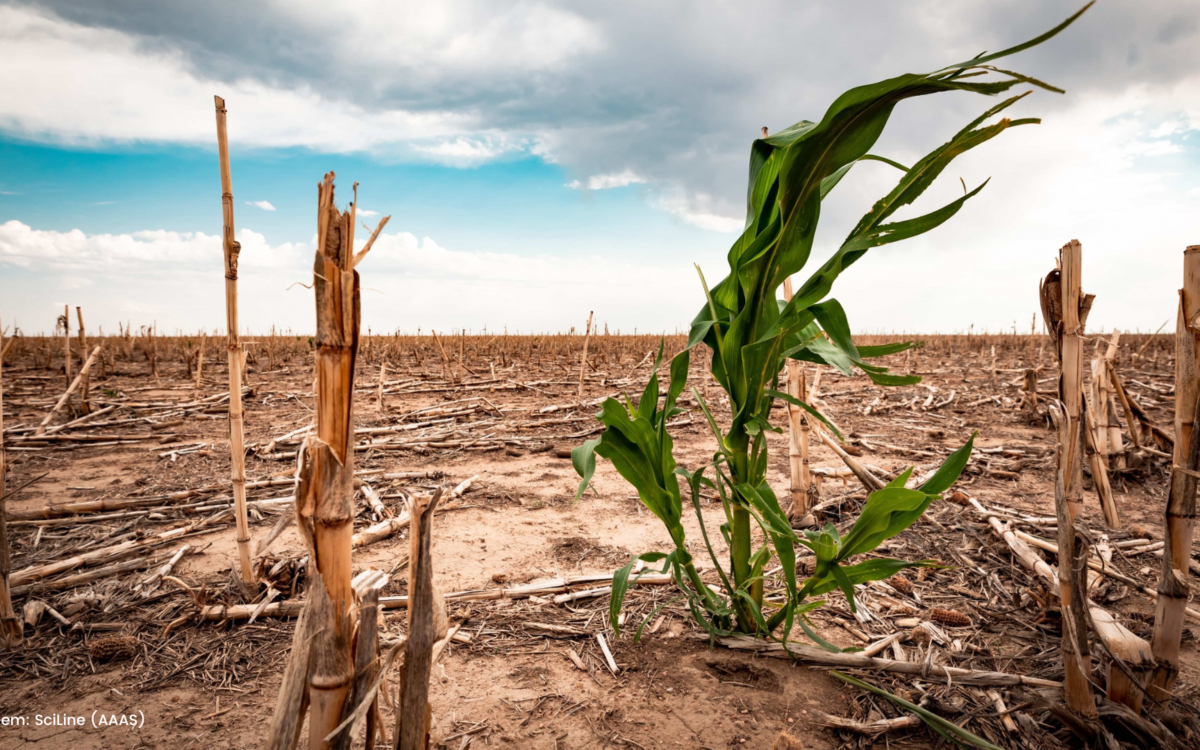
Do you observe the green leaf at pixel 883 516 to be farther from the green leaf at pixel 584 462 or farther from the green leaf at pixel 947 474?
the green leaf at pixel 584 462

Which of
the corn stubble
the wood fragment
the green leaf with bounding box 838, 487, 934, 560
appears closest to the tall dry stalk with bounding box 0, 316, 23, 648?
the corn stubble

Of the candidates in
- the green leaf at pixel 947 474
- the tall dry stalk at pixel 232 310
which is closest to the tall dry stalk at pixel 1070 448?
the green leaf at pixel 947 474

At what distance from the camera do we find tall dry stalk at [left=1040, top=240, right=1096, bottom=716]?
67.2 inches

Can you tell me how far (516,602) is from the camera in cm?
287

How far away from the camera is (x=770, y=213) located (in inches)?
78.4

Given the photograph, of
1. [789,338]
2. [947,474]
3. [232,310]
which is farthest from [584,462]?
[232,310]

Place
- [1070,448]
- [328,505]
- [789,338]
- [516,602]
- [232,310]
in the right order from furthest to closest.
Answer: [516,602]
[232,310]
[789,338]
[1070,448]
[328,505]

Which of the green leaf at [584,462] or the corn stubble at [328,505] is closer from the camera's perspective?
the corn stubble at [328,505]

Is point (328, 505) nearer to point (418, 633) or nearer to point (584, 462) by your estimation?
point (418, 633)

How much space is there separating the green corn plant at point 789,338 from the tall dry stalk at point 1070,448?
302mm

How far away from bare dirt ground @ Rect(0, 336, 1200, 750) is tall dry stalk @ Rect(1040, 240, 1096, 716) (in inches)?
13.9

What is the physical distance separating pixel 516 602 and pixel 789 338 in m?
1.91

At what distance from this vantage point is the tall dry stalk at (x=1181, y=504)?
5.94 ft

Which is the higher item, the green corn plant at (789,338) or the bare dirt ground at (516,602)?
the green corn plant at (789,338)
